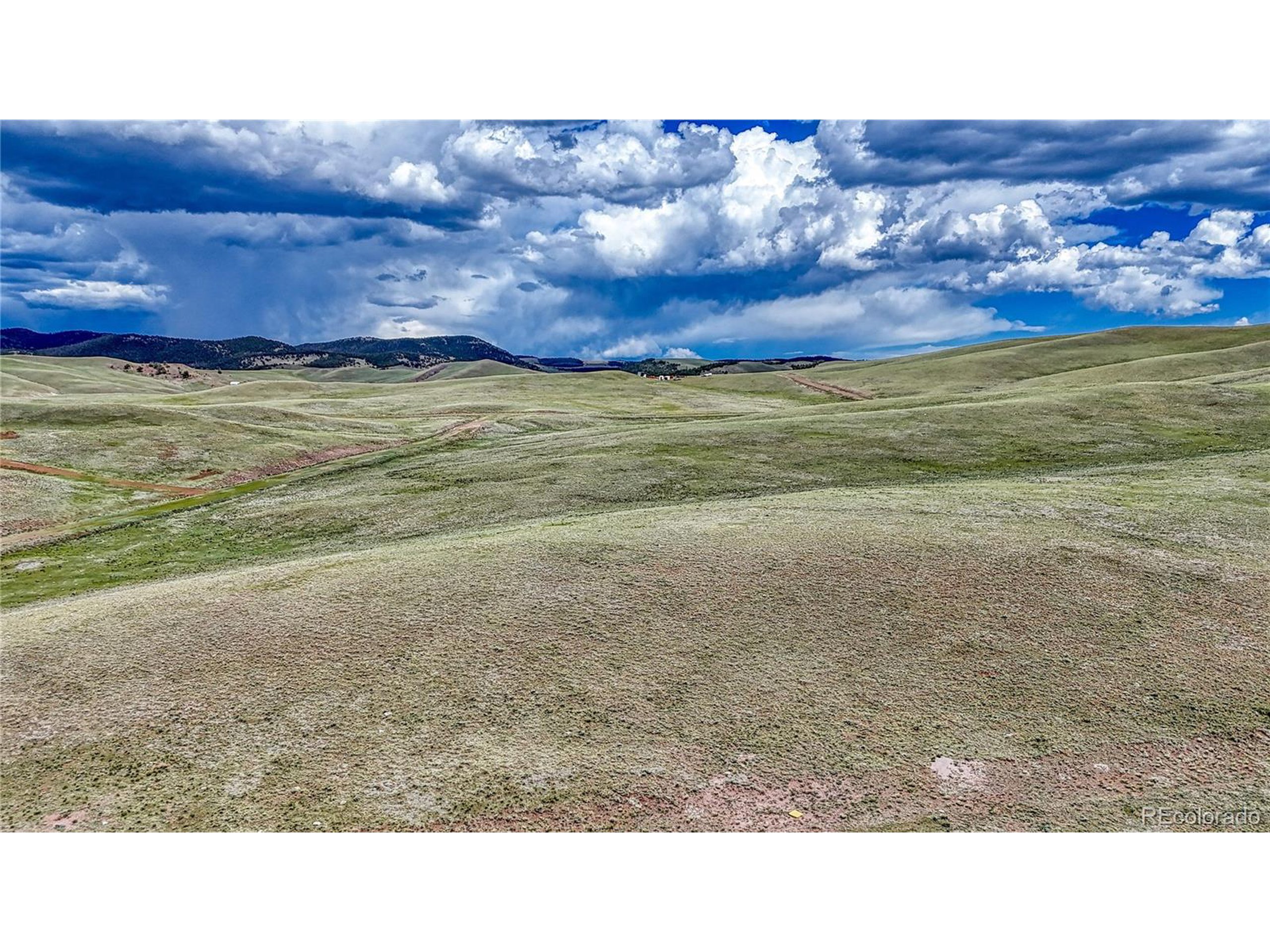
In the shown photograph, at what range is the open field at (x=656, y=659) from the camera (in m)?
16.2

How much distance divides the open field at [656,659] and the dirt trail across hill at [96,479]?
13.0m

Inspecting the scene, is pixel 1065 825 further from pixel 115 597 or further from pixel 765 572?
pixel 115 597

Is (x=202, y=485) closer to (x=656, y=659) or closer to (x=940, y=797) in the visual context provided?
(x=656, y=659)

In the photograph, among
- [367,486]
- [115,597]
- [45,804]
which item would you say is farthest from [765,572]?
[367,486]

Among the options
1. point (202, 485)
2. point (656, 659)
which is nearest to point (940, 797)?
point (656, 659)

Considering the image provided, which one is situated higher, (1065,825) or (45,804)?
(45,804)

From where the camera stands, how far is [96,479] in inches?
2547

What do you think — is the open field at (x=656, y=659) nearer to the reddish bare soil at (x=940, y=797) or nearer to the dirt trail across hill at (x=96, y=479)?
the reddish bare soil at (x=940, y=797)

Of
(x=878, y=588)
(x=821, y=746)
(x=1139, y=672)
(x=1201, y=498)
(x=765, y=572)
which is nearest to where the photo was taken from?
(x=821, y=746)

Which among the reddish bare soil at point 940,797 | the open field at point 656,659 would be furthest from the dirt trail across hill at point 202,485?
the reddish bare soil at point 940,797

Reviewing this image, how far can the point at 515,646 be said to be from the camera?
22969 mm

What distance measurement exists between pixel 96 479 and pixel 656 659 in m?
66.5

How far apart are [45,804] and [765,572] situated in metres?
23.1
